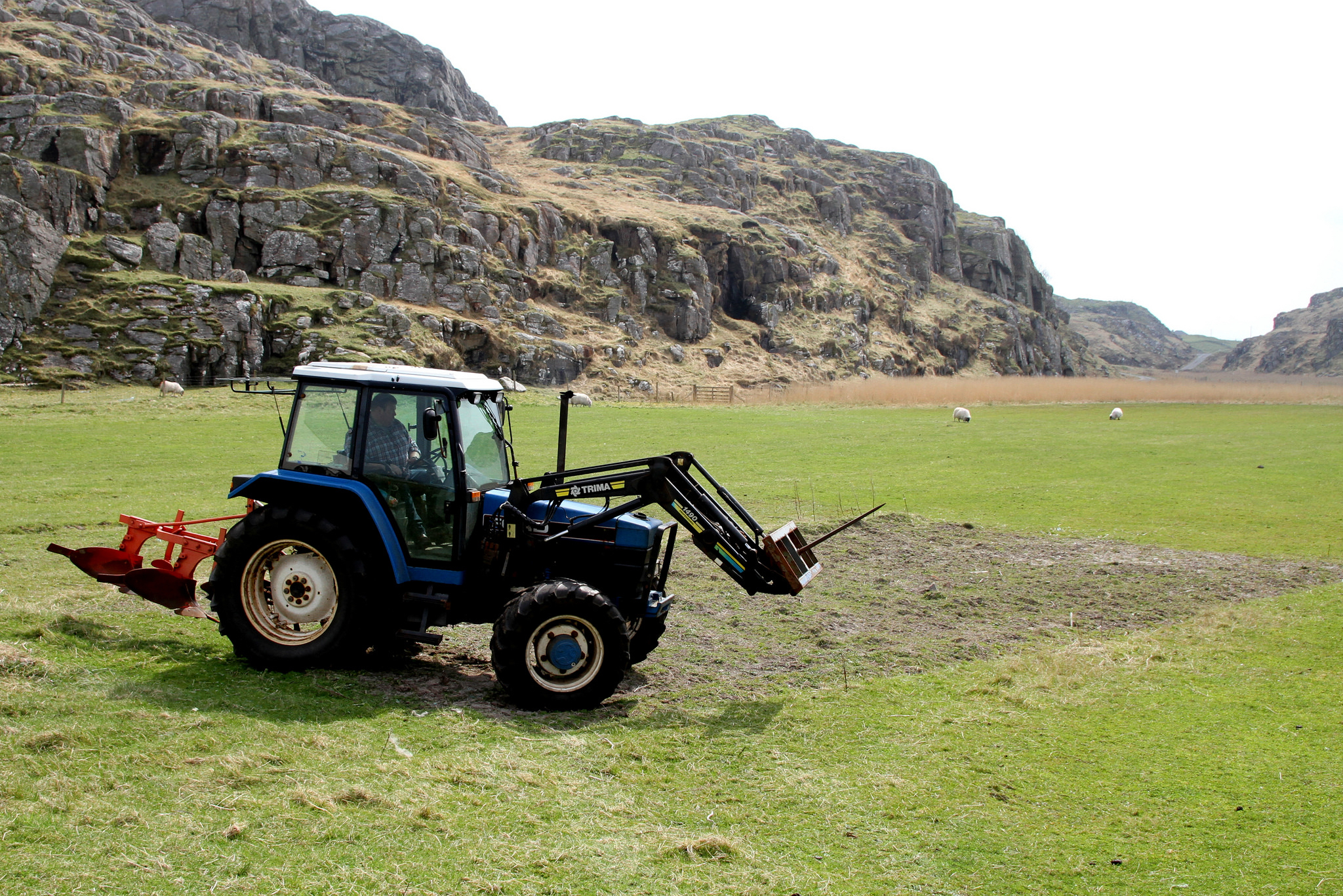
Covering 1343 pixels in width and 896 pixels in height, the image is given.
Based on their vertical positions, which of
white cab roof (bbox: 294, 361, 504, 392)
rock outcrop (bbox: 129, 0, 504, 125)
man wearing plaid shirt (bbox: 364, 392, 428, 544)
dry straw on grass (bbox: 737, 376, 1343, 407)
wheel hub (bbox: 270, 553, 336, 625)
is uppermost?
rock outcrop (bbox: 129, 0, 504, 125)

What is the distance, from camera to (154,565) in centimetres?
967

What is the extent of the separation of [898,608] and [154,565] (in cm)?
922

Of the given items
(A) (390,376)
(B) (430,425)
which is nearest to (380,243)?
(A) (390,376)

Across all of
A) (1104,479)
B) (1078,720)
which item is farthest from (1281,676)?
(1104,479)

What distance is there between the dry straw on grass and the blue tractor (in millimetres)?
57691

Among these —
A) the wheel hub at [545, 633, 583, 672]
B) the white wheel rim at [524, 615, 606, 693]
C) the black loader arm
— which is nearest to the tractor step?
the white wheel rim at [524, 615, 606, 693]

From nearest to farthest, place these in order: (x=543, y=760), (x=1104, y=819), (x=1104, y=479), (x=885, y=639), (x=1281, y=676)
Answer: (x=1104, y=819) → (x=543, y=760) → (x=1281, y=676) → (x=885, y=639) → (x=1104, y=479)

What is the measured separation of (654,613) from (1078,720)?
3.93 m

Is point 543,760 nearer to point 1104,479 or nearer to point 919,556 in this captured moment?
point 919,556

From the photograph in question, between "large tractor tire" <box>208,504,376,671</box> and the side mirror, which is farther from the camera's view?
"large tractor tire" <box>208,504,376,671</box>

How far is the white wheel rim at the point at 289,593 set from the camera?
8289mm

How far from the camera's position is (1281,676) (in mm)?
8938

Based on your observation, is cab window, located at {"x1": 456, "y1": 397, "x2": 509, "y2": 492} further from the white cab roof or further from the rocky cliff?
the rocky cliff

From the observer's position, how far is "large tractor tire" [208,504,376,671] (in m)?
8.07
